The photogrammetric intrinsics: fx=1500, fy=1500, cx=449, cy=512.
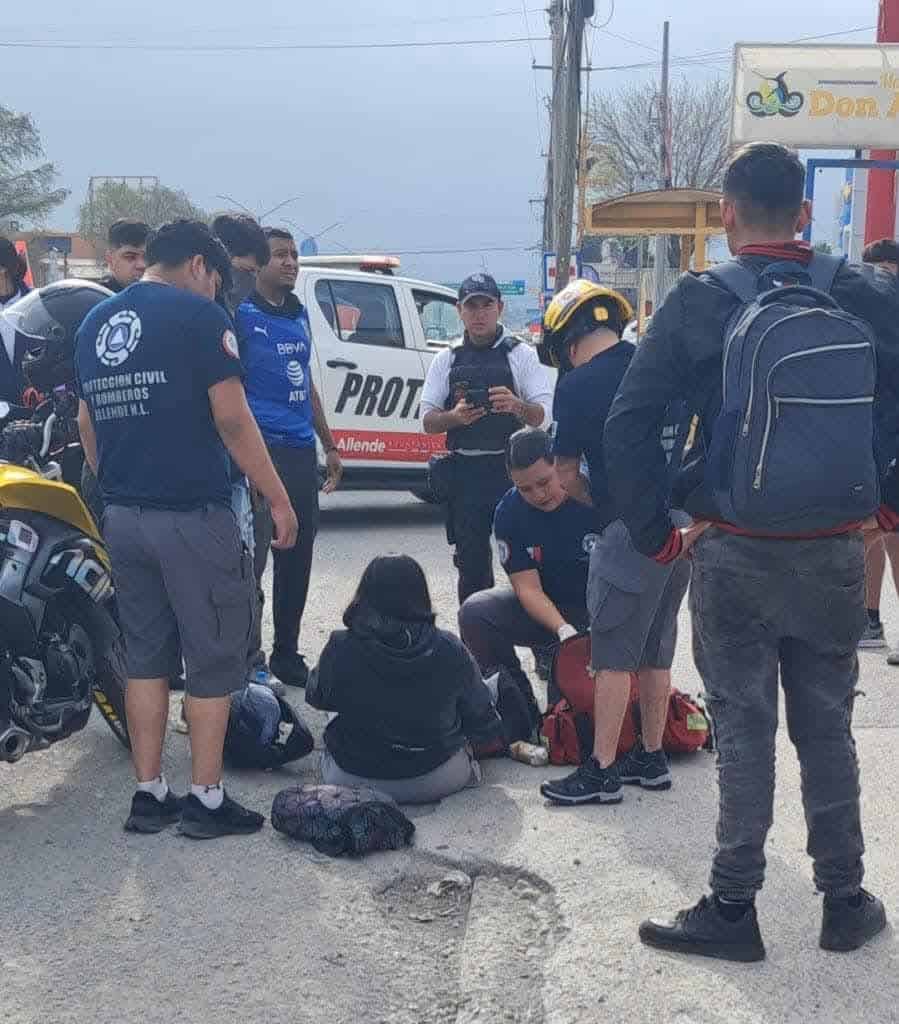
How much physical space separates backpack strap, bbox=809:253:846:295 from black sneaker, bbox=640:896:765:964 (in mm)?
1573

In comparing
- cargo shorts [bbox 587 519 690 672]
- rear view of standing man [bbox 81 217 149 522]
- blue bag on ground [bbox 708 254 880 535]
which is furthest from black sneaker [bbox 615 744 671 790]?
rear view of standing man [bbox 81 217 149 522]

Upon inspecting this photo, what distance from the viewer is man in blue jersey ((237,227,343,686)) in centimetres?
653

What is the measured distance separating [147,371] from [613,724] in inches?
76.0

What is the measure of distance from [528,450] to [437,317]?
655cm

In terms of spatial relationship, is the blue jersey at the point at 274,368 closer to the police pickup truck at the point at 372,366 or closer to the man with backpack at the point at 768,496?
the man with backpack at the point at 768,496

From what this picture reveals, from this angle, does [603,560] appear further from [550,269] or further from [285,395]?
[550,269]

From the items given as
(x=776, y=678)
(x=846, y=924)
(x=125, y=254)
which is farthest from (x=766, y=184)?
(x=125, y=254)

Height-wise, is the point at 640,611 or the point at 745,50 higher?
the point at 745,50

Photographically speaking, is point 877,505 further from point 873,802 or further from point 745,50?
point 745,50

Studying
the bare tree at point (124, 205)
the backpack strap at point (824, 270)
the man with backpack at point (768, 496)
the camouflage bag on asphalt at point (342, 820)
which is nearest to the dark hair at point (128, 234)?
the camouflage bag on asphalt at point (342, 820)

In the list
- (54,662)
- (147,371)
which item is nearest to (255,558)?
(54,662)

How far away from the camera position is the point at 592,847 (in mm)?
4703

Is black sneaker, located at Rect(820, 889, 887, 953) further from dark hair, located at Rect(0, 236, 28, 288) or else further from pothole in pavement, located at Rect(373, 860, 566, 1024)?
dark hair, located at Rect(0, 236, 28, 288)

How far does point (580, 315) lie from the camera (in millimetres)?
5004
